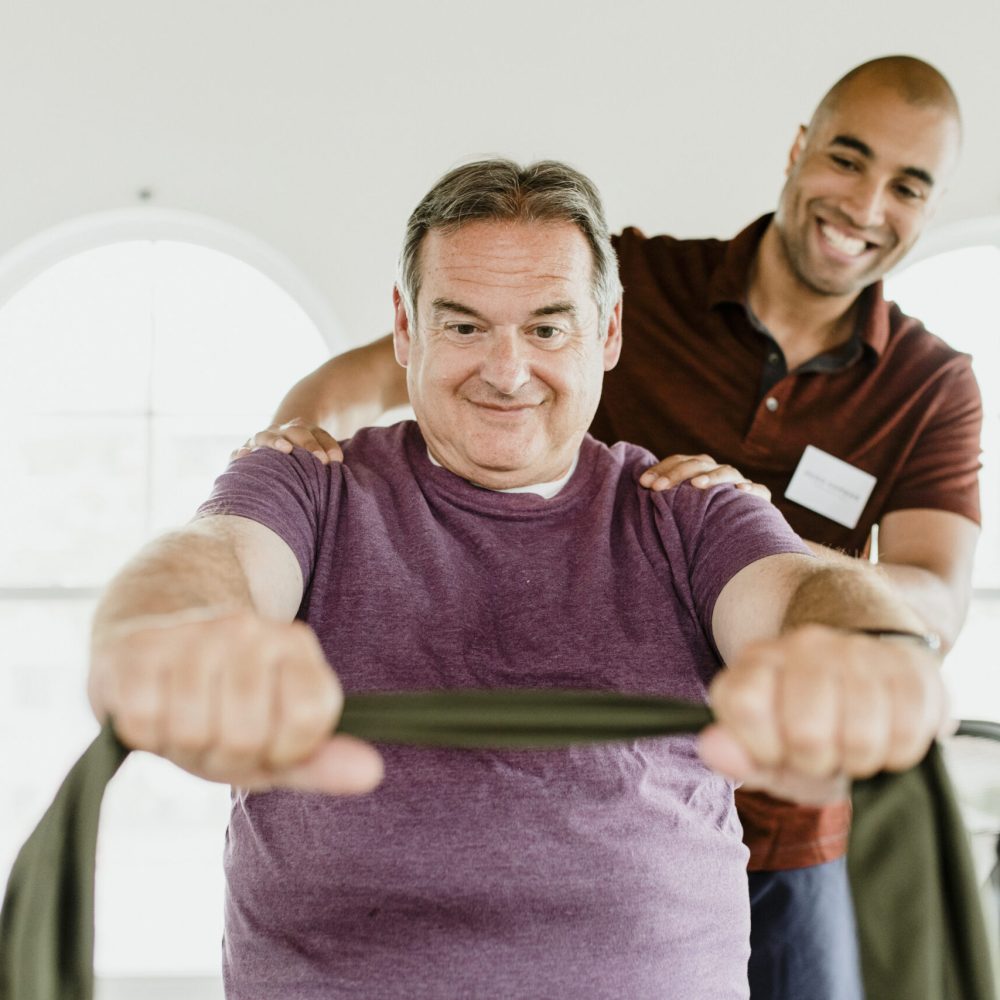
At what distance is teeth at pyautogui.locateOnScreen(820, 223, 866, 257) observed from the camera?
2.41 m

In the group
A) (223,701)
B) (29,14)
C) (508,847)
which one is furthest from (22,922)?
(29,14)

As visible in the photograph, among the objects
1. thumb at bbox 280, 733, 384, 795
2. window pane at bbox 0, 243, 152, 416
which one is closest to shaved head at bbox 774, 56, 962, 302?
thumb at bbox 280, 733, 384, 795

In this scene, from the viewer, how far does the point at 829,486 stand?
2.38m

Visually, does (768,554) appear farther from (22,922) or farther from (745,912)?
(22,922)

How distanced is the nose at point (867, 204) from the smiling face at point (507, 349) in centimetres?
103

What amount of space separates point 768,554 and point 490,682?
380mm

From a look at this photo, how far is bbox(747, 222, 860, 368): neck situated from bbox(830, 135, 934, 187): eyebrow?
271 mm

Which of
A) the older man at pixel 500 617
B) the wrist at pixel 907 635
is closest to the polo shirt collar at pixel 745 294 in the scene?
the older man at pixel 500 617

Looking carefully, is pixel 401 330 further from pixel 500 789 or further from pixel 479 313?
pixel 500 789

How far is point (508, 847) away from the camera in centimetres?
130

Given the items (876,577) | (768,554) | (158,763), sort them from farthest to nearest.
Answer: (158,763) → (768,554) → (876,577)

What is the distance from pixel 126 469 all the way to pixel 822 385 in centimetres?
300

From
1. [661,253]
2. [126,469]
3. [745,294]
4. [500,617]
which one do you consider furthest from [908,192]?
[126,469]

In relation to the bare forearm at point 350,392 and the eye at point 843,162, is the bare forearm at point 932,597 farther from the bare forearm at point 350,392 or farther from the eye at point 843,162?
the bare forearm at point 350,392
